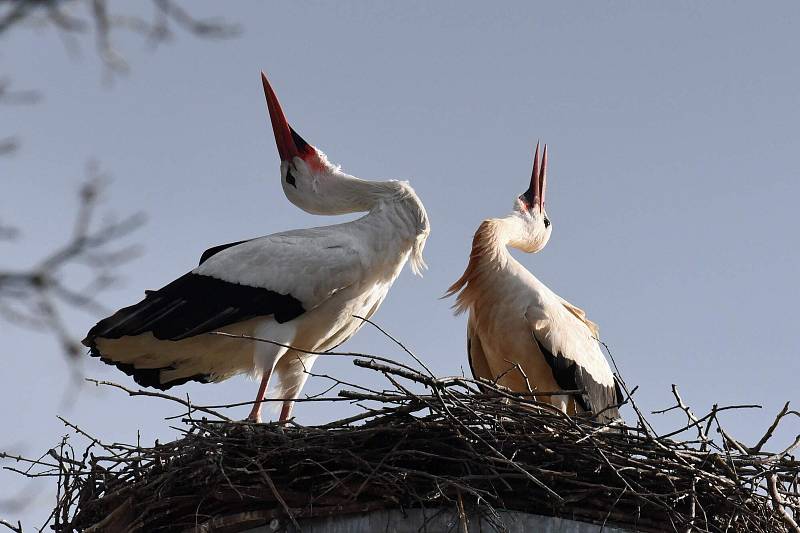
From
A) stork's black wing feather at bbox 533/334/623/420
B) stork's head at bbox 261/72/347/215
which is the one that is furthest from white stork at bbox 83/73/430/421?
stork's black wing feather at bbox 533/334/623/420

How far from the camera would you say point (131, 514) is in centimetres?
573

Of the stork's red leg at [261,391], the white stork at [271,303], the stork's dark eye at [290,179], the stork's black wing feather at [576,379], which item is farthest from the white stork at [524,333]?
the stork's red leg at [261,391]

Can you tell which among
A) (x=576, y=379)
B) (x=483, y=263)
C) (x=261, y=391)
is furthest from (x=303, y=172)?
(x=576, y=379)

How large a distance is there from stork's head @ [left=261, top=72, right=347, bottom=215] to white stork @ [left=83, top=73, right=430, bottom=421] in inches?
→ 14.0

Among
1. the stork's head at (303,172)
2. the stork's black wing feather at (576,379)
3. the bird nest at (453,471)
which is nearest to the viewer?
the bird nest at (453,471)

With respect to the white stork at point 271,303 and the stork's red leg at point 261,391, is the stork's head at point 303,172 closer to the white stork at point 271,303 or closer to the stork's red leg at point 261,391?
the white stork at point 271,303

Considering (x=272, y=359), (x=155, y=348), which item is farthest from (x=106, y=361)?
(x=272, y=359)

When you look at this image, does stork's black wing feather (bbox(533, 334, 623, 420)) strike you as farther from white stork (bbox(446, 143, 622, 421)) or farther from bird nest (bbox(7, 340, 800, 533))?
bird nest (bbox(7, 340, 800, 533))

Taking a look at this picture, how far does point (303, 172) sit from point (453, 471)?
124 inches

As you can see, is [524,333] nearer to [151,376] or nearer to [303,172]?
[303,172]

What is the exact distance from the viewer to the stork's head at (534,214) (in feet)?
29.7

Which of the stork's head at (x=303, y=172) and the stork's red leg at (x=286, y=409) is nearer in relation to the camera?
the stork's red leg at (x=286, y=409)

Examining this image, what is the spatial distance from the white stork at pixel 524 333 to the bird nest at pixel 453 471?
1980 mm

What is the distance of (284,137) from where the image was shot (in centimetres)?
830
